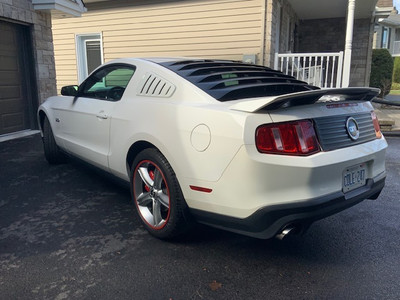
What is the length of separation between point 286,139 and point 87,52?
1056 cm

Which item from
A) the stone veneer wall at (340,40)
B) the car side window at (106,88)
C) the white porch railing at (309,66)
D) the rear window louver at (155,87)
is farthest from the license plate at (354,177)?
the stone veneer wall at (340,40)

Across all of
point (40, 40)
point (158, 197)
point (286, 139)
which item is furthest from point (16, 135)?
point (286, 139)

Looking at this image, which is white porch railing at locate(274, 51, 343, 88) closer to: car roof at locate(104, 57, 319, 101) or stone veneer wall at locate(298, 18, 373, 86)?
stone veneer wall at locate(298, 18, 373, 86)

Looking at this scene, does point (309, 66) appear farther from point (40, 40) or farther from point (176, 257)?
point (176, 257)

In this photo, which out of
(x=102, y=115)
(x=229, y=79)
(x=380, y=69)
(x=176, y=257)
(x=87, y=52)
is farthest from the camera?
(x=380, y=69)

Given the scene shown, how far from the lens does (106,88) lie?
4195 millimetres

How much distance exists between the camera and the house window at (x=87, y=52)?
11.4 meters

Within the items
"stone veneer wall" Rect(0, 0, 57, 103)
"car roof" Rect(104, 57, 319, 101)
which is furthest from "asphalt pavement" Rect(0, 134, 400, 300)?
"stone veneer wall" Rect(0, 0, 57, 103)

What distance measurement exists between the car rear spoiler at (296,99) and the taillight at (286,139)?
0.13 m

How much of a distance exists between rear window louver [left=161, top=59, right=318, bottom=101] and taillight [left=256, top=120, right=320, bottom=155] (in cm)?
54

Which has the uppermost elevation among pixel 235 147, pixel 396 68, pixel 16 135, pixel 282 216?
pixel 396 68

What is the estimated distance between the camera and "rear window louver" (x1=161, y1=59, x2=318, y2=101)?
9.45ft

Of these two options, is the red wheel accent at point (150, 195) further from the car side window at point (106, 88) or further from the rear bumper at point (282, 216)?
the car side window at point (106, 88)

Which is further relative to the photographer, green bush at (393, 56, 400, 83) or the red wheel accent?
green bush at (393, 56, 400, 83)
